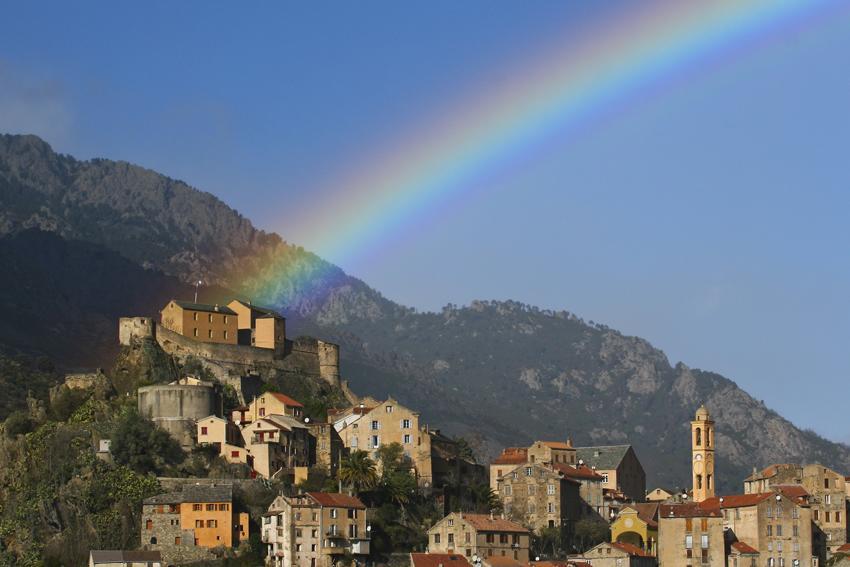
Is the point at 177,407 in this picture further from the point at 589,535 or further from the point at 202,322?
the point at 589,535

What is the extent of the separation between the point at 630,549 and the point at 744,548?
7.53 meters

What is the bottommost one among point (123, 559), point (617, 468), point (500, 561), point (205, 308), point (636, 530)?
point (500, 561)

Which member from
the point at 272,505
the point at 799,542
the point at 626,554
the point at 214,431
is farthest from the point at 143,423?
the point at 799,542

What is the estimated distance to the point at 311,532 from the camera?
105188 mm

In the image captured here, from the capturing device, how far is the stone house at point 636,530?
381 feet

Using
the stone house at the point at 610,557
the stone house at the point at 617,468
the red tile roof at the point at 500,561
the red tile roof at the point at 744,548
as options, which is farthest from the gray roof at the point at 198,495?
the stone house at the point at 617,468

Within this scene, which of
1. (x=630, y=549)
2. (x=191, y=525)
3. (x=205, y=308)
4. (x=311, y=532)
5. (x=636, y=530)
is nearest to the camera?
(x=311, y=532)

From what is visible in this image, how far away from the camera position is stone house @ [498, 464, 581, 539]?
118625 millimetres

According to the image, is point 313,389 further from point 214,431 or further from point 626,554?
point 626,554

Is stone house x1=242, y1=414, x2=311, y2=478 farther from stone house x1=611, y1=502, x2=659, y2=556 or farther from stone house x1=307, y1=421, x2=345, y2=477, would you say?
stone house x1=611, y1=502, x2=659, y2=556

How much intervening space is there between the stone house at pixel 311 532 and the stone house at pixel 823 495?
33261mm

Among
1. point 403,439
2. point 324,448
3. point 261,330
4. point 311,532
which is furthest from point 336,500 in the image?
point 261,330

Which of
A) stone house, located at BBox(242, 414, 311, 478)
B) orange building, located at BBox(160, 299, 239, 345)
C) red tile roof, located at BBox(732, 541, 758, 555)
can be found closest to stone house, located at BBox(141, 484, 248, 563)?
stone house, located at BBox(242, 414, 311, 478)

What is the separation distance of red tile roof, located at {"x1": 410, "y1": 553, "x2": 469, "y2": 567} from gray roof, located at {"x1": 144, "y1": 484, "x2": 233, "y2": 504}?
12443 millimetres
